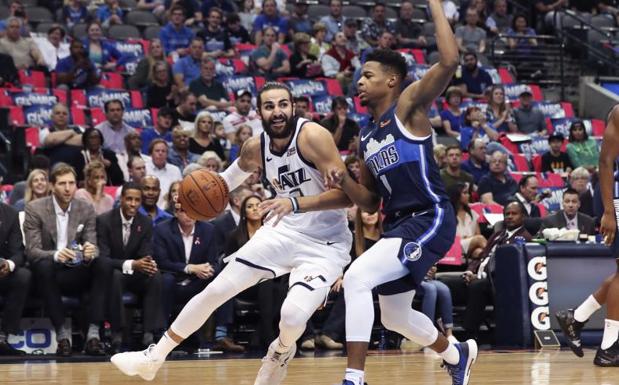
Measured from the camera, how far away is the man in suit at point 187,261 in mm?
10555

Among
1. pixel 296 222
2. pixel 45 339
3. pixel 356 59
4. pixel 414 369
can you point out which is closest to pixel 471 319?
pixel 414 369

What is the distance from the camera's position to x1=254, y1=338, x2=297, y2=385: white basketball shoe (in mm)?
6441

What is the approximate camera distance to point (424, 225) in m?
6.00

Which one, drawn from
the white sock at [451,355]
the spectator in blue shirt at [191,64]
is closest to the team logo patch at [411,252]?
the white sock at [451,355]

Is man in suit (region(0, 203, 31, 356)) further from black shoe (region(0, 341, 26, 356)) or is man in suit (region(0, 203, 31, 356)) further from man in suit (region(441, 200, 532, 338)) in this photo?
man in suit (region(441, 200, 532, 338))

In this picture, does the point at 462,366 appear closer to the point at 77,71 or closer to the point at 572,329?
the point at 572,329

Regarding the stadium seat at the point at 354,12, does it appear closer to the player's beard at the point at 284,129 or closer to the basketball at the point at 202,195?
the basketball at the point at 202,195

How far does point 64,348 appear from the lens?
9969 mm

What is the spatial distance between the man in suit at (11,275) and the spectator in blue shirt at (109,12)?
7.04 m

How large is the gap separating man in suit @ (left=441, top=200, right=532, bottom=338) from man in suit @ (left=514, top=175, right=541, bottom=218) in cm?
138

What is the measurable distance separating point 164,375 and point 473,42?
1273cm

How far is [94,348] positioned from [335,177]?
4.65m

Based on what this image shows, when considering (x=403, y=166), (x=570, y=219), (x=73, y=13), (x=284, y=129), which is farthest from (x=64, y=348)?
(x=73, y=13)

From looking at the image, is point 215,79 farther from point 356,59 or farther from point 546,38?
point 546,38
